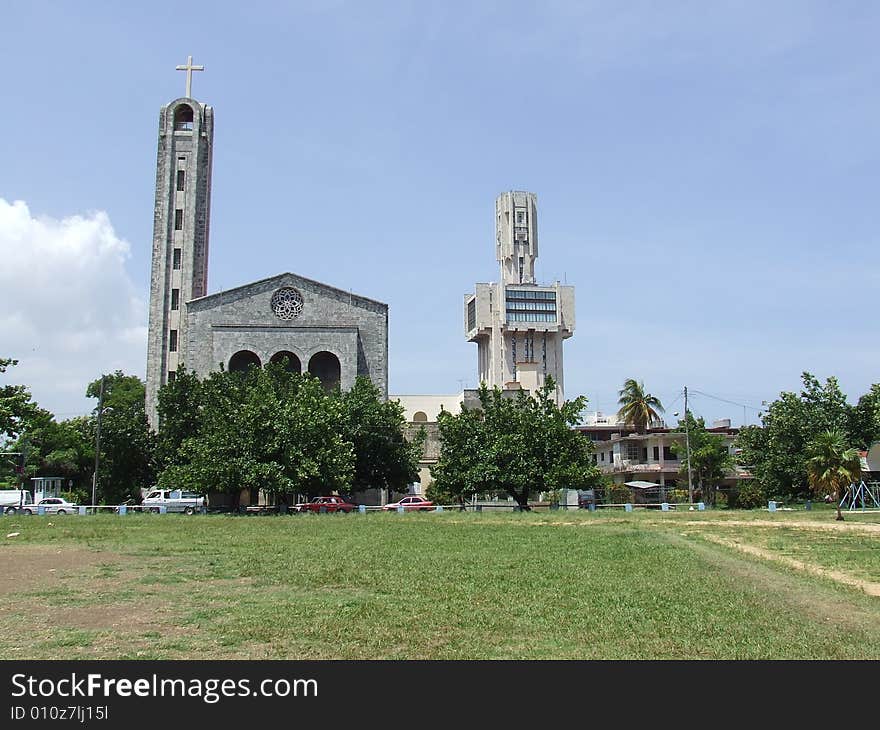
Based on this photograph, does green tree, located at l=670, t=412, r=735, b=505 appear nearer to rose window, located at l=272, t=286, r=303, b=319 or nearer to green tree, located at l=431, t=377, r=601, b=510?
green tree, located at l=431, t=377, r=601, b=510

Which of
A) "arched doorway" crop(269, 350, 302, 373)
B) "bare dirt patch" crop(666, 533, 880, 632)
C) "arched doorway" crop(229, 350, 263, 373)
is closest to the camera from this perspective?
"bare dirt patch" crop(666, 533, 880, 632)

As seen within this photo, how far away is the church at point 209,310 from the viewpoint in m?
60.9

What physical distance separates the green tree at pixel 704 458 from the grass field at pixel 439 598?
121 feet

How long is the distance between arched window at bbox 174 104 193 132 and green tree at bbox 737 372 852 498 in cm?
4620

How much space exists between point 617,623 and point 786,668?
2.42m

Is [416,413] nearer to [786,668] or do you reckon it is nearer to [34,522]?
[34,522]

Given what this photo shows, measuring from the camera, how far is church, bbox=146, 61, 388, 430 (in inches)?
2397

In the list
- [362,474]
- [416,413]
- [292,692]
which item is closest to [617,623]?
[292,692]

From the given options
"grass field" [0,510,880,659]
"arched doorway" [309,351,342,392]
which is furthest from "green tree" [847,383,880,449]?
"arched doorway" [309,351,342,392]

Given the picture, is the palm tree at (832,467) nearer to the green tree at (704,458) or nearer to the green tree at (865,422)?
the green tree at (865,422)

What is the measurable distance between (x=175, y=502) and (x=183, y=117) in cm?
3276

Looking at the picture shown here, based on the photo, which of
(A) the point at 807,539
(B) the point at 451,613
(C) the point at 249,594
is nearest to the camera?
(B) the point at 451,613

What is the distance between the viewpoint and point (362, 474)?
4797 centimetres

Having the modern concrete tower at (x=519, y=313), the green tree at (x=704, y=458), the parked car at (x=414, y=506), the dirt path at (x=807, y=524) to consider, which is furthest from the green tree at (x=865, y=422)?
the modern concrete tower at (x=519, y=313)
